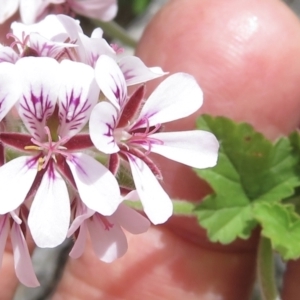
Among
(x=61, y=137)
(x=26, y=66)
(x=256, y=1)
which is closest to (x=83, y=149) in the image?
(x=61, y=137)

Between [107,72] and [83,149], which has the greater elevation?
[107,72]

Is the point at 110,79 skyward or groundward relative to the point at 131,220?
skyward

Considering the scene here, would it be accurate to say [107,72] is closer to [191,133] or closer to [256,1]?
[191,133]

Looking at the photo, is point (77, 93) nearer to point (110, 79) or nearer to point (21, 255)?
point (110, 79)

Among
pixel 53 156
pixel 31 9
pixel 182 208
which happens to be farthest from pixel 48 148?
pixel 31 9

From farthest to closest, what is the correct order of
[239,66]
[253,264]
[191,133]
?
[253,264]
[239,66]
[191,133]

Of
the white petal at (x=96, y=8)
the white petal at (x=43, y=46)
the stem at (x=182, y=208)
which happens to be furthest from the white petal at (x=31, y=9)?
the stem at (x=182, y=208)
